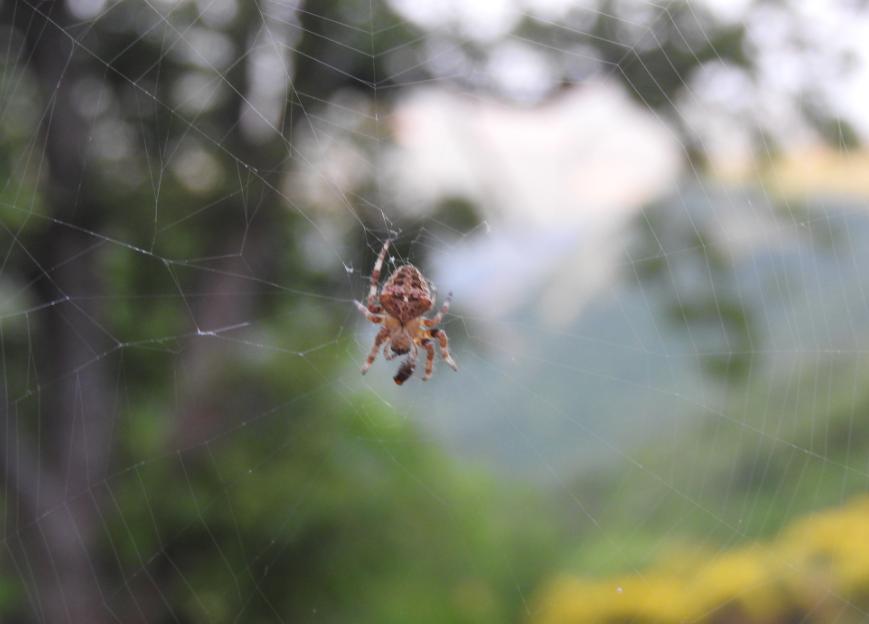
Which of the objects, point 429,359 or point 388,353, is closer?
point 388,353

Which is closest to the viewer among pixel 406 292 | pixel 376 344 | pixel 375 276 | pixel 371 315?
pixel 406 292

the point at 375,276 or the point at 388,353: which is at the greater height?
the point at 375,276

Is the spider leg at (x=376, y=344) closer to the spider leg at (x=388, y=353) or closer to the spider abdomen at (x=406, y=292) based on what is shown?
the spider leg at (x=388, y=353)

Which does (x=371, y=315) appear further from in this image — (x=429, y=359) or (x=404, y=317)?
(x=429, y=359)

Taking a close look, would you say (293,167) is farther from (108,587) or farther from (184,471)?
(108,587)

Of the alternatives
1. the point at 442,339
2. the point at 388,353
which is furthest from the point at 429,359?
the point at 388,353

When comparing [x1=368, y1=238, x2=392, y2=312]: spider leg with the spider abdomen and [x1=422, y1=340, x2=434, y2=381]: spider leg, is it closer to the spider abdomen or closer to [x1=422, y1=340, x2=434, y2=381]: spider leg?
the spider abdomen

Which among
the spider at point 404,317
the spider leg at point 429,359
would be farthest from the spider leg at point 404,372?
the spider leg at point 429,359

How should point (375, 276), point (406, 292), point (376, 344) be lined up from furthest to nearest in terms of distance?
point (376, 344) → point (375, 276) → point (406, 292)
